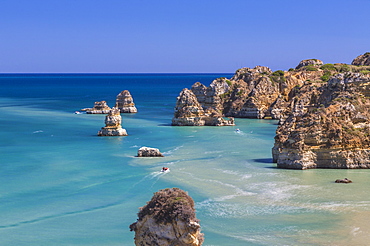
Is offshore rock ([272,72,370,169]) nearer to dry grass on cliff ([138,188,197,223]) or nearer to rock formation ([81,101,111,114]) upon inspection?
dry grass on cliff ([138,188,197,223])

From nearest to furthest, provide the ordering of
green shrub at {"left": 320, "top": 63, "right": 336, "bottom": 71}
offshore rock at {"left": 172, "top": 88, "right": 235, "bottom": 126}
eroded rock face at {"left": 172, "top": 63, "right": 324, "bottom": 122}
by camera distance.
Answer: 1. offshore rock at {"left": 172, "top": 88, "right": 235, "bottom": 126}
2. eroded rock face at {"left": 172, "top": 63, "right": 324, "bottom": 122}
3. green shrub at {"left": 320, "top": 63, "right": 336, "bottom": 71}

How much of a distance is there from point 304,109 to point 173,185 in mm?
38270

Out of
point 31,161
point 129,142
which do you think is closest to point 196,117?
point 129,142

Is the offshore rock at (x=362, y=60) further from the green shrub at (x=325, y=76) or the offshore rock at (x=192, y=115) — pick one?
the offshore rock at (x=192, y=115)

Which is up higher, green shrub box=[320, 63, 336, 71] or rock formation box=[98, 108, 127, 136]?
green shrub box=[320, 63, 336, 71]

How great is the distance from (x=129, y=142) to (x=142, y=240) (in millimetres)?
51446

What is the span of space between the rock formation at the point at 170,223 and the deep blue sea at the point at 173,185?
39.2ft

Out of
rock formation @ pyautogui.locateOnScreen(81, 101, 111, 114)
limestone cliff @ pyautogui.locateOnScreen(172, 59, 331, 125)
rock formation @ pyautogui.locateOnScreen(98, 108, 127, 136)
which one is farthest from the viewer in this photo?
rock formation @ pyautogui.locateOnScreen(81, 101, 111, 114)

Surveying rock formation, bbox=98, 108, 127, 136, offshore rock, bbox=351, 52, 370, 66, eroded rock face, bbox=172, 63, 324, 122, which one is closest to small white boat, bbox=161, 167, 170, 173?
rock formation, bbox=98, 108, 127, 136

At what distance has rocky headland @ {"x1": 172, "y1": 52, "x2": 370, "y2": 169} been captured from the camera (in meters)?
47.7

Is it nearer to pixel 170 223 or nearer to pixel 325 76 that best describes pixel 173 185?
pixel 170 223

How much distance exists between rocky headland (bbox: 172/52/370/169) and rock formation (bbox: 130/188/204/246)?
30.4 metres

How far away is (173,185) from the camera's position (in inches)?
1706

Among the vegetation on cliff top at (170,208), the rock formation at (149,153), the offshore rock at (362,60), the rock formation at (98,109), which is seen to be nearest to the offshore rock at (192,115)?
the rock formation at (98,109)
